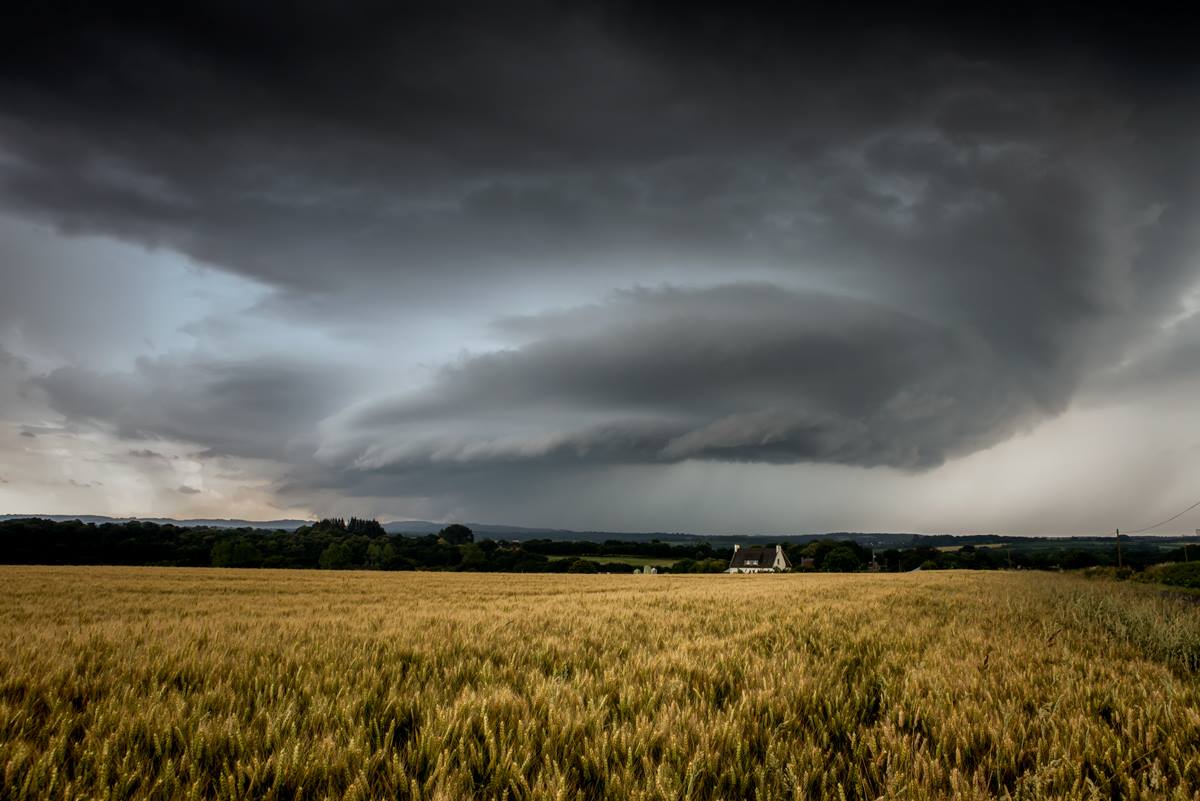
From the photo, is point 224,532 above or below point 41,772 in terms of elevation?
below

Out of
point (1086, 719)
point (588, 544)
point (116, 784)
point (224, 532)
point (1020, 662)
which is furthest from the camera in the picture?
point (588, 544)

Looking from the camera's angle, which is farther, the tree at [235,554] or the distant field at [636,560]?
the distant field at [636,560]

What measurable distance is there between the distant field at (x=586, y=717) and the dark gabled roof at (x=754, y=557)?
354 feet

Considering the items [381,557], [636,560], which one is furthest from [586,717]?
[636,560]

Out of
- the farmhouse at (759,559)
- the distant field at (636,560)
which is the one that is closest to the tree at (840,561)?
the farmhouse at (759,559)

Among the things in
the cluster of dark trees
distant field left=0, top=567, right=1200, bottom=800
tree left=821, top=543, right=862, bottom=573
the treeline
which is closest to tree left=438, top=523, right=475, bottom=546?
the cluster of dark trees

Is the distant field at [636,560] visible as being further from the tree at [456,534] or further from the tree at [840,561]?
the tree at [456,534]

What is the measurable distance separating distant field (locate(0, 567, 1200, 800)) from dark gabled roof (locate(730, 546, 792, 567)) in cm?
10805

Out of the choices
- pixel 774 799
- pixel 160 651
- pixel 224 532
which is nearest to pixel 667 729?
pixel 774 799

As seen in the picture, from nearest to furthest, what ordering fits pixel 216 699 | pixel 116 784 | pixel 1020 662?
pixel 116 784, pixel 216 699, pixel 1020 662

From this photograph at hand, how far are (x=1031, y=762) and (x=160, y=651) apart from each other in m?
7.68

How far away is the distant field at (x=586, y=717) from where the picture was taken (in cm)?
280

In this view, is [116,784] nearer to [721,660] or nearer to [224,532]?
[721,660]

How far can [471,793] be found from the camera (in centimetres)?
266
